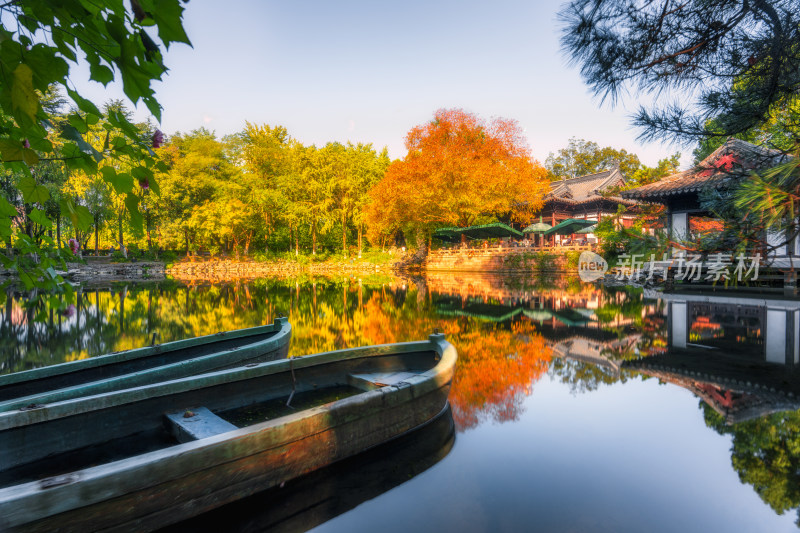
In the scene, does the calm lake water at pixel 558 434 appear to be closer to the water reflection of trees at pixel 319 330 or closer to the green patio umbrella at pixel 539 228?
the water reflection of trees at pixel 319 330

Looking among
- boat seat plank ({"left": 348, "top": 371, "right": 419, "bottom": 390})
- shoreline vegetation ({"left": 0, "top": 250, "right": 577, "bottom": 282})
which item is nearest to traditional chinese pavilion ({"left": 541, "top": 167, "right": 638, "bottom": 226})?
shoreline vegetation ({"left": 0, "top": 250, "right": 577, "bottom": 282})

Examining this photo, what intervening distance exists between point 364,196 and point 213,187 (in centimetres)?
1087

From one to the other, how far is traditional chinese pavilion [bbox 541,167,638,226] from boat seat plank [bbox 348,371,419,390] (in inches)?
921

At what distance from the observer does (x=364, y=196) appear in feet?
95.1

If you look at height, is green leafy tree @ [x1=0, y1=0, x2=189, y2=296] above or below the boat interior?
above

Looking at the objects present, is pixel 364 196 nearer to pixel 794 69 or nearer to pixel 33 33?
pixel 794 69

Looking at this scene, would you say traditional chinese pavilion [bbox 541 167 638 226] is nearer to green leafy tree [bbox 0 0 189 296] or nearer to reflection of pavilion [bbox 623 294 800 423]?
reflection of pavilion [bbox 623 294 800 423]

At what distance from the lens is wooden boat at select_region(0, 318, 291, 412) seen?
276 cm

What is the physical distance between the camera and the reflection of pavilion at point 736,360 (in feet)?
13.2

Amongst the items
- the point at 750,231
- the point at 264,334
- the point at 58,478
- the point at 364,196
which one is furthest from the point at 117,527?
the point at 364,196

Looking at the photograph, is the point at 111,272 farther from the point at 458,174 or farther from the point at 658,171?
the point at 658,171

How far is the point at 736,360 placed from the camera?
5340 mm

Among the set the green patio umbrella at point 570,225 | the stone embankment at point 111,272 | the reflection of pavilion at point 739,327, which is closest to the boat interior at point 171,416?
the reflection of pavilion at point 739,327

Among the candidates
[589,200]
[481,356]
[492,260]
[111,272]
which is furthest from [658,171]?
[111,272]
